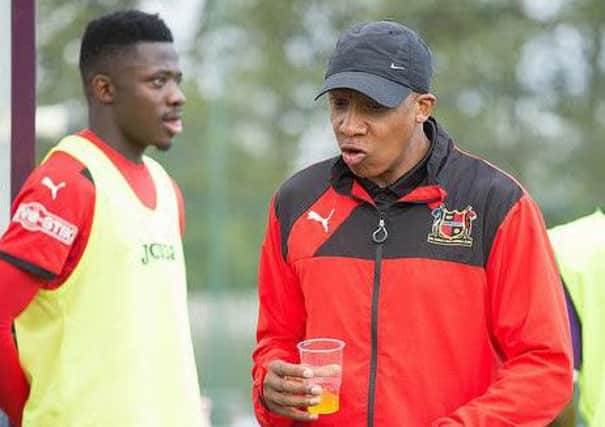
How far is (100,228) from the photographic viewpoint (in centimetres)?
378

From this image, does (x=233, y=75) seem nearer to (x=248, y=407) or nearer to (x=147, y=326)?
(x=248, y=407)

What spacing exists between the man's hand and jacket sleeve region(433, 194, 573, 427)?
31 cm

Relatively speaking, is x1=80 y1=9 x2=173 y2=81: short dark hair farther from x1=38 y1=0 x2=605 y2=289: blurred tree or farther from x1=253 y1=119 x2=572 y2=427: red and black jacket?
x1=38 y1=0 x2=605 y2=289: blurred tree

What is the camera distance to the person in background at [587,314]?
387 centimetres

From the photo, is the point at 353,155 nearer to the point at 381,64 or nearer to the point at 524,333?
the point at 381,64

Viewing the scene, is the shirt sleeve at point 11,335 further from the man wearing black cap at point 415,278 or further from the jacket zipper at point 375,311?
the jacket zipper at point 375,311

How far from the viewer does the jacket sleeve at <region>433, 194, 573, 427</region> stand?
3.29m

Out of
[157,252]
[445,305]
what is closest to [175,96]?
[157,252]

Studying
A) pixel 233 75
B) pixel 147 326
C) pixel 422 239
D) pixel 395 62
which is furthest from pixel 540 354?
pixel 233 75

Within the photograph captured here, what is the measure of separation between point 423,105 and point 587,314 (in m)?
0.82

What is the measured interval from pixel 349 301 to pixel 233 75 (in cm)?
708

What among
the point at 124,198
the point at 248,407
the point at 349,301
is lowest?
the point at 248,407

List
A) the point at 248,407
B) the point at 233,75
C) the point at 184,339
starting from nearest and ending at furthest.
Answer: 1. the point at 184,339
2. the point at 248,407
3. the point at 233,75

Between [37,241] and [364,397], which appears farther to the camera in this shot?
[37,241]
